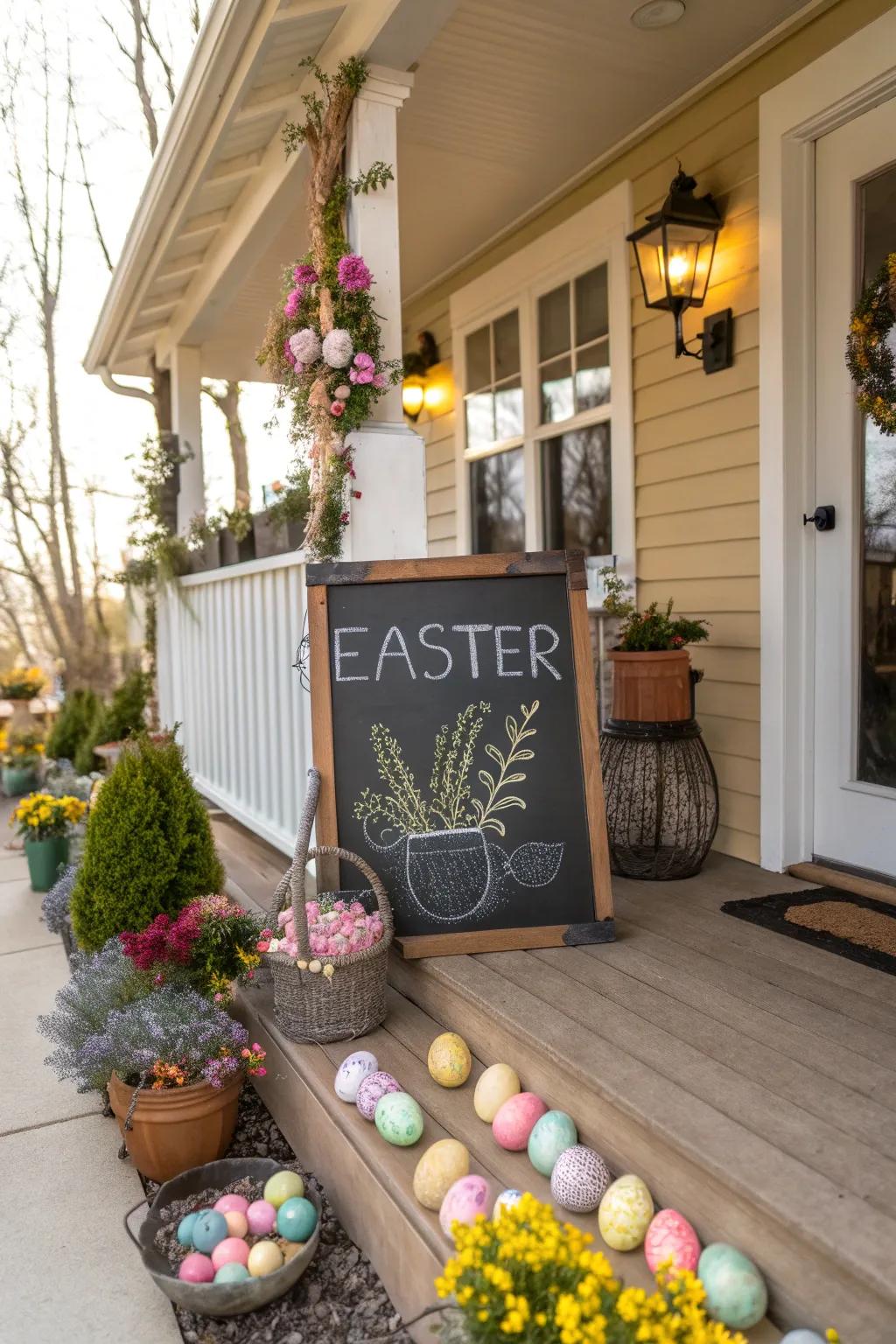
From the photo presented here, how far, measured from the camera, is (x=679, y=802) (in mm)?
2762

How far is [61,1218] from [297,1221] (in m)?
0.57

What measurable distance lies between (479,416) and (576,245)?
3.50 feet

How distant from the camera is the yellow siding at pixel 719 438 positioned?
2955 mm

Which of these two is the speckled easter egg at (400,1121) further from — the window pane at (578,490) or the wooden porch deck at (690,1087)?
the window pane at (578,490)

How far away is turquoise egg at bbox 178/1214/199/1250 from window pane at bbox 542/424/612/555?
2736mm

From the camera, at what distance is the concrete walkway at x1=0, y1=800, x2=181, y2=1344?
5.33ft

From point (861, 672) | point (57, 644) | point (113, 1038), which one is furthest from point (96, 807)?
point (57, 644)

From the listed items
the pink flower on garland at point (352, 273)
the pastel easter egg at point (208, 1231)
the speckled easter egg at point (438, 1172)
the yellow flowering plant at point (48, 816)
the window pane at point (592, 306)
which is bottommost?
the pastel easter egg at point (208, 1231)

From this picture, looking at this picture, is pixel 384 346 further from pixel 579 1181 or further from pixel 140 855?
pixel 579 1181

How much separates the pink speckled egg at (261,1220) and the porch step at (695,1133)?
477 mm

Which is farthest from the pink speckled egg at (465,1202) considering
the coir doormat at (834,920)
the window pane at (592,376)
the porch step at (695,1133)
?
the window pane at (592,376)

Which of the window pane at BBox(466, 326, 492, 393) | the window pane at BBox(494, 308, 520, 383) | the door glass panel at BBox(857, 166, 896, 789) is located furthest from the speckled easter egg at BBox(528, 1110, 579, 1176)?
the window pane at BBox(466, 326, 492, 393)

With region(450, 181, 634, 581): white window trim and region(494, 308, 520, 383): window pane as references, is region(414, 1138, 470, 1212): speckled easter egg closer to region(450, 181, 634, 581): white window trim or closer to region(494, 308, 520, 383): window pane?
region(450, 181, 634, 581): white window trim

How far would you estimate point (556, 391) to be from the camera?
407 cm
